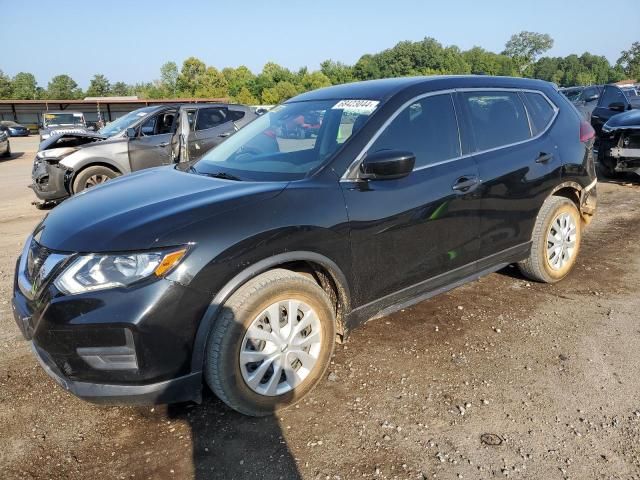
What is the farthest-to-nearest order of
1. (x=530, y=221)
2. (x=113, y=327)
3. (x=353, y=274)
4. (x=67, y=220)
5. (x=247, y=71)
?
1. (x=247, y=71)
2. (x=530, y=221)
3. (x=353, y=274)
4. (x=67, y=220)
5. (x=113, y=327)

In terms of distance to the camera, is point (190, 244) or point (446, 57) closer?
point (190, 244)

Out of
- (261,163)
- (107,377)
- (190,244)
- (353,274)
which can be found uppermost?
(261,163)

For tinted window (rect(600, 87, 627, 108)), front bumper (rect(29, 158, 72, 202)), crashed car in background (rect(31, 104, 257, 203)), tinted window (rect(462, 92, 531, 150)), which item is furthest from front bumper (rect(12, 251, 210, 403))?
tinted window (rect(600, 87, 627, 108))

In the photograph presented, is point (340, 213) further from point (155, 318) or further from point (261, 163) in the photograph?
point (155, 318)

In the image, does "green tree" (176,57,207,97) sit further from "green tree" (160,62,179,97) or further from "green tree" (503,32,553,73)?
"green tree" (503,32,553,73)

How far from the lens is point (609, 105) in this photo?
1064 cm

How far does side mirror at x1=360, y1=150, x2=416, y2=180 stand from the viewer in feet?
9.15

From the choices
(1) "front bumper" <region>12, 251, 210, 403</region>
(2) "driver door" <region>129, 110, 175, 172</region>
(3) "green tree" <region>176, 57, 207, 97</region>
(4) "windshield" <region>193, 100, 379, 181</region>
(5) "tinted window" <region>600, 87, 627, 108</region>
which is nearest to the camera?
(1) "front bumper" <region>12, 251, 210, 403</region>

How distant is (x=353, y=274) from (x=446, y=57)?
12146cm

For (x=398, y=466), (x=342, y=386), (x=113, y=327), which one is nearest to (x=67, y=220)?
(x=113, y=327)

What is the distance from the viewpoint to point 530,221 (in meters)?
3.98

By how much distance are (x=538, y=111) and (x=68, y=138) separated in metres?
7.94

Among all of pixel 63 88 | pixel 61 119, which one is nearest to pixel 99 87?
pixel 63 88

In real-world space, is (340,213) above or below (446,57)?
below
